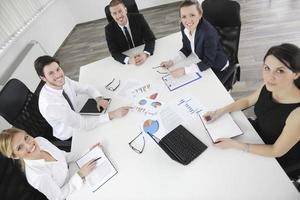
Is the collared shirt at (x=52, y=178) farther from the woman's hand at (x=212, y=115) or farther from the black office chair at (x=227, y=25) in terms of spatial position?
the black office chair at (x=227, y=25)

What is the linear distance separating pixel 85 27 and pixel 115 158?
15.3ft

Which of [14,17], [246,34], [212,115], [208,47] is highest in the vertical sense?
[14,17]

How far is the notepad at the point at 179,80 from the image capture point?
1946mm

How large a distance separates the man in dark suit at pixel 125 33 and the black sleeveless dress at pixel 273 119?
1.29 meters

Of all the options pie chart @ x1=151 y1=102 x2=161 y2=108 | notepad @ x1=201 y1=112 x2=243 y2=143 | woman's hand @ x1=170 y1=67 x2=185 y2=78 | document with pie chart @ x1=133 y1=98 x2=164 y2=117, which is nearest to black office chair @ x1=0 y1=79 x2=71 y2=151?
document with pie chart @ x1=133 y1=98 x2=164 y2=117

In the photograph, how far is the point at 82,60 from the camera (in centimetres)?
452

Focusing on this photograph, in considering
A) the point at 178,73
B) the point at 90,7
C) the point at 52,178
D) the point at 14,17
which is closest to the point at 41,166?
the point at 52,178

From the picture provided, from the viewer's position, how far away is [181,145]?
4.84ft

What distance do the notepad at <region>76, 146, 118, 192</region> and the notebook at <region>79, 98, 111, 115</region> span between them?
0.39 metres

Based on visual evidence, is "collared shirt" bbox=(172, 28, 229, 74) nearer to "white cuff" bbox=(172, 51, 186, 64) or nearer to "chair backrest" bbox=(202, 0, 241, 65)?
"white cuff" bbox=(172, 51, 186, 64)

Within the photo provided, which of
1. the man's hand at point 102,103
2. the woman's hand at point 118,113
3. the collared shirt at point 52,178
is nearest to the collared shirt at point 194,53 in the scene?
the woman's hand at point 118,113

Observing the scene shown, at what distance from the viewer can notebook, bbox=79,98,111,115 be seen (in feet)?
6.47

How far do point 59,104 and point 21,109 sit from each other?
1.51 ft

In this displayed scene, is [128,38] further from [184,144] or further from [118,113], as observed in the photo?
[184,144]
